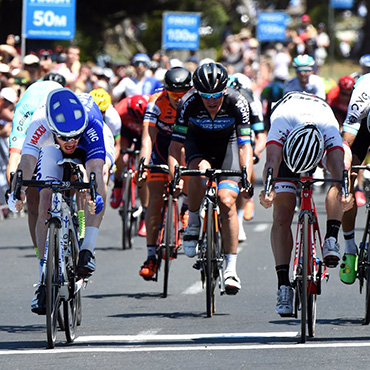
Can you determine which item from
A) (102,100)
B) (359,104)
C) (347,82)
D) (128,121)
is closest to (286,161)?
(359,104)

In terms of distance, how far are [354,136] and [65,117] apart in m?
2.53

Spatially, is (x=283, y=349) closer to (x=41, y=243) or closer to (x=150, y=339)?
(x=150, y=339)

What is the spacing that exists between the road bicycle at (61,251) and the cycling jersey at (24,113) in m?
1.12

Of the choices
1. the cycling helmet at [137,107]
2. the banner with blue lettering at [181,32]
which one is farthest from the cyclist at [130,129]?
the banner with blue lettering at [181,32]

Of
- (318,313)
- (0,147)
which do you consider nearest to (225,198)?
(318,313)

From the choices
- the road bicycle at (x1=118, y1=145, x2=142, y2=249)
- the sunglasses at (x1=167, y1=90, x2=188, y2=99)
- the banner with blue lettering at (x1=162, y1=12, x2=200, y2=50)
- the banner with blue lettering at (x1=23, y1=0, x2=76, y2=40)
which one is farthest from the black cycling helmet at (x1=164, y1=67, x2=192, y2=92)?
the banner with blue lettering at (x1=162, y1=12, x2=200, y2=50)

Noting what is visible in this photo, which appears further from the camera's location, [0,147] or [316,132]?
[0,147]

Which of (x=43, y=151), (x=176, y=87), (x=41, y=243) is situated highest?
(x=176, y=87)

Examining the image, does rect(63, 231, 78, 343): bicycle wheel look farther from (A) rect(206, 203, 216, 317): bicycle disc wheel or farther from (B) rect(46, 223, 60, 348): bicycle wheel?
(A) rect(206, 203, 216, 317): bicycle disc wheel

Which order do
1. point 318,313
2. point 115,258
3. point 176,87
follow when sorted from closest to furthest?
point 318,313, point 176,87, point 115,258

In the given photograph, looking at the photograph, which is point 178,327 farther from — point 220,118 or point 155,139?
point 155,139

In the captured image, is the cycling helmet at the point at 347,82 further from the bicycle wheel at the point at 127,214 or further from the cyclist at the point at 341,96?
the bicycle wheel at the point at 127,214

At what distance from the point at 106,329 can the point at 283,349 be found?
1.62 metres

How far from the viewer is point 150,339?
9.03 metres
